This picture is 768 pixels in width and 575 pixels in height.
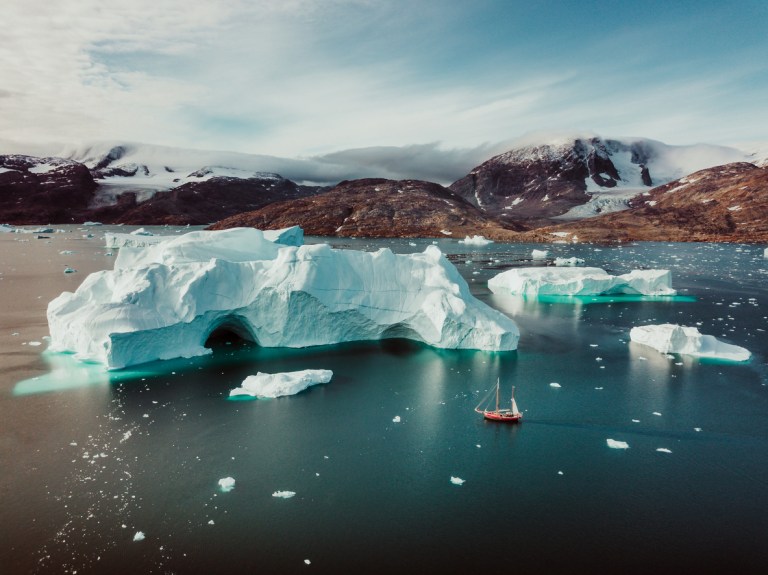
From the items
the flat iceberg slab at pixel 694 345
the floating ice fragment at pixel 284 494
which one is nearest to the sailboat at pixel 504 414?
the floating ice fragment at pixel 284 494

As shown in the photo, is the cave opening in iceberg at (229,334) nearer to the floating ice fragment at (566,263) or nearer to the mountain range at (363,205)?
the floating ice fragment at (566,263)

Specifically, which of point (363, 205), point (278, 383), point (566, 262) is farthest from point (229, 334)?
point (363, 205)

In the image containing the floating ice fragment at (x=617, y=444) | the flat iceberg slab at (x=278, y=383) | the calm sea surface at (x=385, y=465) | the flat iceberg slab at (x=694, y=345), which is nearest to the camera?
the calm sea surface at (x=385, y=465)

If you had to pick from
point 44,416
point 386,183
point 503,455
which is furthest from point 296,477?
point 386,183

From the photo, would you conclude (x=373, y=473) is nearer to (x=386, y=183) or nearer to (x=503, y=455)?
(x=503, y=455)

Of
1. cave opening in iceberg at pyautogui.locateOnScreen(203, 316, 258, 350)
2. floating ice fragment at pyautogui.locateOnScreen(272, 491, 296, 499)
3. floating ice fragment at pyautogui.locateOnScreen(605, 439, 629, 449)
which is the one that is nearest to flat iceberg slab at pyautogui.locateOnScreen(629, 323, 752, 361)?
floating ice fragment at pyautogui.locateOnScreen(605, 439, 629, 449)

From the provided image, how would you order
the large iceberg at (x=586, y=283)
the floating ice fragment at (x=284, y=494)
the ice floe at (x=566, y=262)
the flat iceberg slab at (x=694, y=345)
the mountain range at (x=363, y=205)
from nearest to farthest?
the floating ice fragment at (x=284, y=494) → the flat iceberg slab at (x=694, y=345) → the large iceberg at (x=586, y=283) → the ice floe at (x=566, y=262) → the mountain range at (x=363, y=205)
